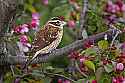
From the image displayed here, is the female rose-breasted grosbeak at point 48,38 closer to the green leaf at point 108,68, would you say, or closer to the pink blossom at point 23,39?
the pink blossom at point 23,39

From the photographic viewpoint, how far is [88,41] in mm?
3574

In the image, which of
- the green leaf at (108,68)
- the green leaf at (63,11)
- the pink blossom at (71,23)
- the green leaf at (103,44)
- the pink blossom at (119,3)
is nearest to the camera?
the green leaf at (108,68)

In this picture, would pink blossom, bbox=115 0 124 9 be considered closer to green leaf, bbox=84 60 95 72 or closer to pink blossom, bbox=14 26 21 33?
pink blossom, bbox=14 26 21 33

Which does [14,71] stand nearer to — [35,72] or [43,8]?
[35,72]

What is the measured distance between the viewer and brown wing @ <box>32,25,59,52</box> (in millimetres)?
3848

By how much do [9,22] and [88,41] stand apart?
588 millimetres

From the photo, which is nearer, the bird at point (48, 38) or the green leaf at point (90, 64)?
the green leaf at point (90, 64)

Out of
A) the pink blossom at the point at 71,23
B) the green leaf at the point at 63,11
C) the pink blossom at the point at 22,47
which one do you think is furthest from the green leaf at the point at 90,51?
the pink blossom at the point at 71,23

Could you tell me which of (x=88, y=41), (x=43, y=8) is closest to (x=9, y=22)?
(x=88, y=41)

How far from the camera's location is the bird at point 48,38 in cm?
383

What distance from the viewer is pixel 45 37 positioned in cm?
399

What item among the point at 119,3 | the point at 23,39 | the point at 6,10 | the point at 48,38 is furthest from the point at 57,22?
the point at 119,3

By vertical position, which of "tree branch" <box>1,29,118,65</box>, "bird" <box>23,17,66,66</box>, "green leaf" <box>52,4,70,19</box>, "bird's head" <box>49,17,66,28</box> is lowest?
"tree branch" <box>1,29,118,65</box>

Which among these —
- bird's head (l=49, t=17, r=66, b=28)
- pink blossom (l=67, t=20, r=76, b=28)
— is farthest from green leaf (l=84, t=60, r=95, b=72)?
pink blossom (l=67, t=20, r=76, b=28)
